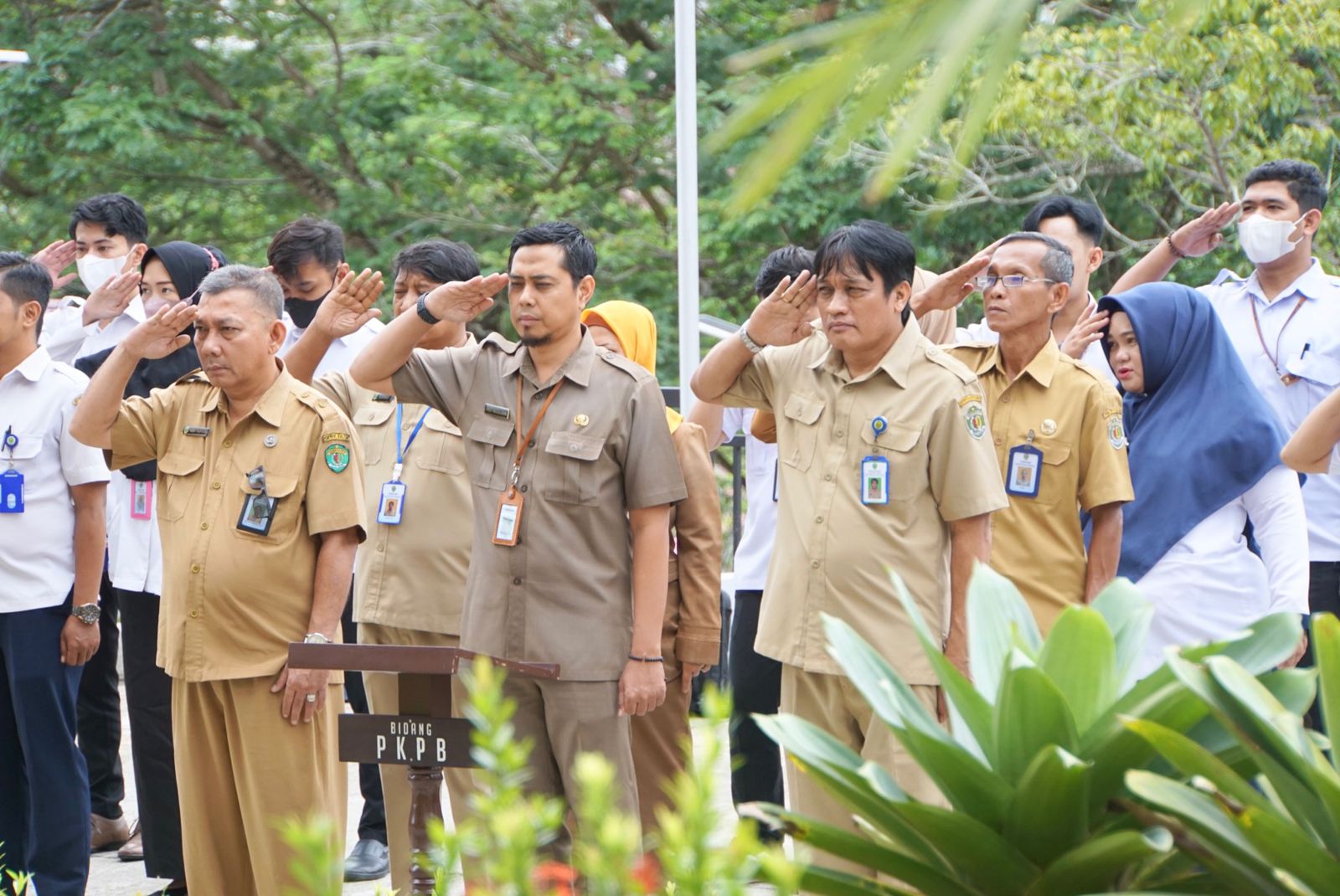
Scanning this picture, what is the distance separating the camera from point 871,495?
3.82 meters

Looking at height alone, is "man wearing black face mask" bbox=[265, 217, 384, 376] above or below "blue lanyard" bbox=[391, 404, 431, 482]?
above

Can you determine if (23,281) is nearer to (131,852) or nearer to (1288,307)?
(131,852)

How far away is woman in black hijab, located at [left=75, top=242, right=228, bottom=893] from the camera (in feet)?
15.7

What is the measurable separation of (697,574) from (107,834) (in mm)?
2442

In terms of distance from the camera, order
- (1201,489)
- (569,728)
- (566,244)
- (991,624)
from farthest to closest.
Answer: (1201,489) → (566,244) → (569,728) → (991,624)

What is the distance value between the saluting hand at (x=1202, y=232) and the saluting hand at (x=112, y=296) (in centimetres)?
323

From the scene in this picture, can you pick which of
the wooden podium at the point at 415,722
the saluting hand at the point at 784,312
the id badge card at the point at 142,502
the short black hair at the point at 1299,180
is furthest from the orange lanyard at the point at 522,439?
the short black hair at the point at 1299,180

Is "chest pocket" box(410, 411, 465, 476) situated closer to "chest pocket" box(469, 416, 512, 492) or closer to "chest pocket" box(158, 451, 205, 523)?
"chest pocket" box(469, 416, 512, 492)

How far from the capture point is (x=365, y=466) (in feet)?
15.4

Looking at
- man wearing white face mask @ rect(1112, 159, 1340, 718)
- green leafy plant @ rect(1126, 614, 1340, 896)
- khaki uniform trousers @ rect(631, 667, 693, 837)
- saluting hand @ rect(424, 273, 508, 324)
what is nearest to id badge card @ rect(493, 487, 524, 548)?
saluting hand @ rect(424, 273, 508, 324)

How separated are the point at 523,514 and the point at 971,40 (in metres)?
3.08

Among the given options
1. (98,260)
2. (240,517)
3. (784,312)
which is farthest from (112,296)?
(784,312)

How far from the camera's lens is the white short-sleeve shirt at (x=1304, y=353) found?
4.92 m

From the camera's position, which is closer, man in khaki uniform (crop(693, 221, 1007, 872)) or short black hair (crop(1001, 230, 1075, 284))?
man in khaki uniform (crop(693, 221, 1007, 872))
